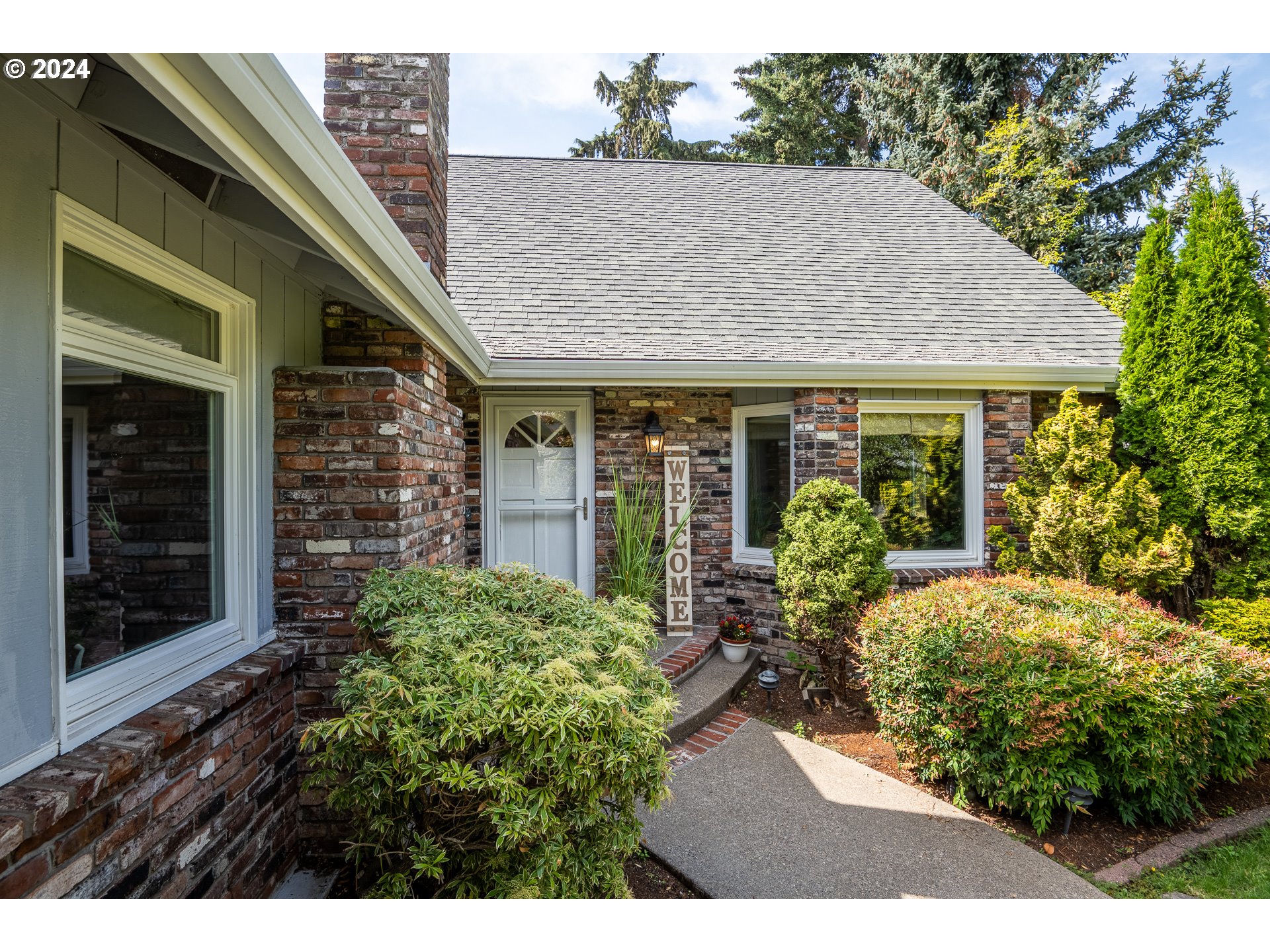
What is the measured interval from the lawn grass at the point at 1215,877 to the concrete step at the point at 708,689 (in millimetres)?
2281

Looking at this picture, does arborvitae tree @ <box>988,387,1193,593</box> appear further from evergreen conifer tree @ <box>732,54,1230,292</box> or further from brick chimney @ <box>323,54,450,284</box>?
evergreen conifer tree @ <box>732,54,1230,292</box>

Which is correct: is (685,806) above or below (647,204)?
below

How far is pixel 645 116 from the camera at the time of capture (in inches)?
623

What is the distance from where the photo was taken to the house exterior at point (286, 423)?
1.40 m

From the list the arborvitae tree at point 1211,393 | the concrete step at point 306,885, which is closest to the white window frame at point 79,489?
the concrete step at point 306,885

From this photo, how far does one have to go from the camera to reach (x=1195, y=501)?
4.75 m

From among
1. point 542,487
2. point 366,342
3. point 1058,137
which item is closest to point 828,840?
point 366,342

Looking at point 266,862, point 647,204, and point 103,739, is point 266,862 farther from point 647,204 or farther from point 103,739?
point 647,204

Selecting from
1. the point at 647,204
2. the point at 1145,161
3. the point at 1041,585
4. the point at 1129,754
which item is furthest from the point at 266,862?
the point at 1145,161

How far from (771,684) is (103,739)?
3.93m

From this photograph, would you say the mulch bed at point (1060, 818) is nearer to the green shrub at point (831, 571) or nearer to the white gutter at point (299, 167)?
the green shrub at point (831, 571)

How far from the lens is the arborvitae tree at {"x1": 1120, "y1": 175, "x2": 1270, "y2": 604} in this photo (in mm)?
4625

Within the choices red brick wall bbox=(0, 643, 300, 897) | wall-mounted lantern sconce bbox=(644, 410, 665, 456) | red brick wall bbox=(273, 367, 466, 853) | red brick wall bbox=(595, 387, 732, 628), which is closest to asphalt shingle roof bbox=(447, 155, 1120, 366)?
red brick wall bbox=(595, 387, 732, 628)

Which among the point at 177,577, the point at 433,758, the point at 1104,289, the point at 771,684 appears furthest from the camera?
the point at 1104,289
